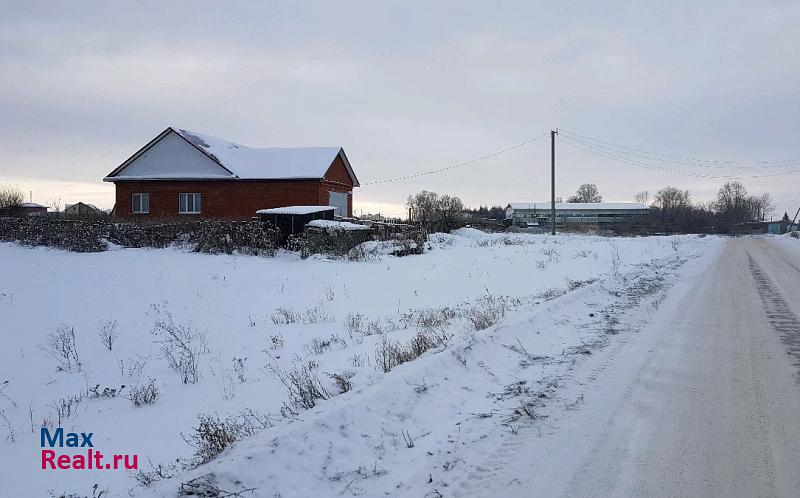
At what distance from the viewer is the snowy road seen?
3.57m

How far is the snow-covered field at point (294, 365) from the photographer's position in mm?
3939

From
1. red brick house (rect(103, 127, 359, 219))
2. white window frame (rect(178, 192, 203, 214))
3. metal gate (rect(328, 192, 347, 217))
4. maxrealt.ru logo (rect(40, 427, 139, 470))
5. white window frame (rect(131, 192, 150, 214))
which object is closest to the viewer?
maxrealt.ru logo (rect(40, 427, 139, 470))

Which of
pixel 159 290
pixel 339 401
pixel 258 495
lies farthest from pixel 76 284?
pixel 258 495

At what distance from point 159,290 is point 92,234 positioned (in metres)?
8.06

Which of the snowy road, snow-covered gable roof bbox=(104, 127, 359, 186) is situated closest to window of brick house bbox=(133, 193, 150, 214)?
snow-covered gable roof bbox=(104, 127, 359, 186)

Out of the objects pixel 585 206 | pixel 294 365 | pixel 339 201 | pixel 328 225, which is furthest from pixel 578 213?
pixel 294 365

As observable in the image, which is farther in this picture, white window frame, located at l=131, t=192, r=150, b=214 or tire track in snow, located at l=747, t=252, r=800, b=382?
white window frame, located at l=131, t=192, r=150, b=214

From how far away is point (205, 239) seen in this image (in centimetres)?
1872

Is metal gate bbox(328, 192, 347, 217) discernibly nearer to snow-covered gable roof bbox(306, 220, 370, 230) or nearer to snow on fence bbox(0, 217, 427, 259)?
snow-covered gable roof bbox(306, 220, 370, 230)

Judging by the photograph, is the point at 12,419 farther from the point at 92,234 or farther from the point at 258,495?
the point at 92,234

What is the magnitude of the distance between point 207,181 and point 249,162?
9.90ft

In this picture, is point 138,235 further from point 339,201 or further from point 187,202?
point 339,201

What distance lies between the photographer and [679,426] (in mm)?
4477

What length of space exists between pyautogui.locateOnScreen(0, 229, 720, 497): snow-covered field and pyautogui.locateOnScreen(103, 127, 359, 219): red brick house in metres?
17.0
